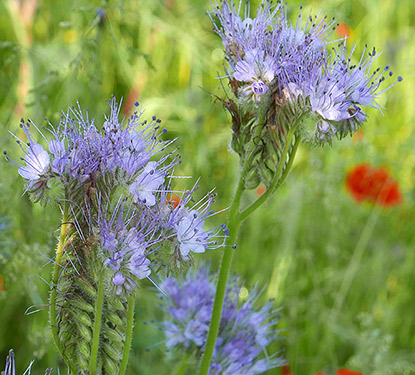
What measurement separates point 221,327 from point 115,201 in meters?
0.62

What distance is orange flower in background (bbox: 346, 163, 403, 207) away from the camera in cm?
313

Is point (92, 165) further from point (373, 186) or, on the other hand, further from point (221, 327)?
point (373, 186)

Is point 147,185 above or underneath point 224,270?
above

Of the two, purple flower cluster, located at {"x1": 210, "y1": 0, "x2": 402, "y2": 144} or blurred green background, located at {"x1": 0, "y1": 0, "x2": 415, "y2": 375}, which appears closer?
purple flower cluster, located at {"x1": 210, "y1": 0, "x2": 402, "y2": 144}

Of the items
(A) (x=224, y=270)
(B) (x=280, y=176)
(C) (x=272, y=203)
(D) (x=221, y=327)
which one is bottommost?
(D) (x=221, y=327)

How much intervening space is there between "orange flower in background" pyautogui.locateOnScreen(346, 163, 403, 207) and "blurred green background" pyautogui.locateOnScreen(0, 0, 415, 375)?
0.25ft

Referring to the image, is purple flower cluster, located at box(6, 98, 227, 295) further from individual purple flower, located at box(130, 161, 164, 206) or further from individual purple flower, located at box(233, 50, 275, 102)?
individual purple flower, located at box(233, 50, 275, 102)

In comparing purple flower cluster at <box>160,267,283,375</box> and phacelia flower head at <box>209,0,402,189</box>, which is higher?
phacelia flower head at <box>209,0,402,189</box>

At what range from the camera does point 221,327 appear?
5.68 feet

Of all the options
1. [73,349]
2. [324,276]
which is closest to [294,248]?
[324,276]

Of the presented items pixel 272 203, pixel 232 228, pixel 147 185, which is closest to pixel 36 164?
pixel 147 185

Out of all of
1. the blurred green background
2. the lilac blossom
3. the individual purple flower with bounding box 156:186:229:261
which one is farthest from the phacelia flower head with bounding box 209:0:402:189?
the blurred green background

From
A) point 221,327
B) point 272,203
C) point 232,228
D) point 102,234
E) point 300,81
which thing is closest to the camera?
point 102,234

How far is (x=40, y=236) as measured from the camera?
2.36 m
